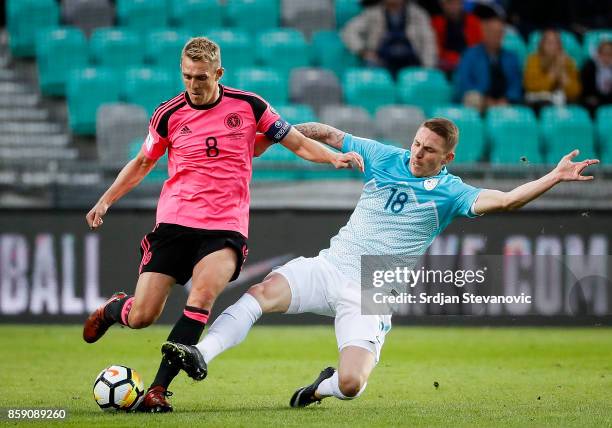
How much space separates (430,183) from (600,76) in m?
8.89

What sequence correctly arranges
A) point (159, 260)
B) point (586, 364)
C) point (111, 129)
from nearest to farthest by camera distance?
point (159, 260), point (586, 364), point (111, 129)

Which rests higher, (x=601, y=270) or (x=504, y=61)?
(x=504, y=61)

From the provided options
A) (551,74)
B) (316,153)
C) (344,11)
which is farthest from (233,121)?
(344,11)

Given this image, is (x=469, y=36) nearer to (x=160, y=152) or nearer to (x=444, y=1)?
(x=444, y=1)

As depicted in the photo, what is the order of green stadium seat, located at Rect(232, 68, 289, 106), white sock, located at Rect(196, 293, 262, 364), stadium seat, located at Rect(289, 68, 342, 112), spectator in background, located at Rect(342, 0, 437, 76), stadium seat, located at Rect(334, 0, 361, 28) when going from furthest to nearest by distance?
stadium seat, located at Rect(334, 0, 361, 28)
spectator in background, located at Rect(342, 0, 437, 76)
stadium seat, located at Rect(289, 68, 342, 112)
green stadium seat, located at Rect(232, 68, 289, 106)
white sock, located at Rect(196, 293, 262, 364)

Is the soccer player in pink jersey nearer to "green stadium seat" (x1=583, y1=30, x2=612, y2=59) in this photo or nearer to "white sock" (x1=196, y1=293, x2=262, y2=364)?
"white sock" (x1=196, y1=293, x2=262, y2=364)

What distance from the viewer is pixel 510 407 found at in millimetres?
6902

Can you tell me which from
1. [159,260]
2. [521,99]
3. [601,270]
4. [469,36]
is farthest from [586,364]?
[469,36]

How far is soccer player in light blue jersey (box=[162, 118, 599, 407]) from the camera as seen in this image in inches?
262

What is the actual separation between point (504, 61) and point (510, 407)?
8.45 metres

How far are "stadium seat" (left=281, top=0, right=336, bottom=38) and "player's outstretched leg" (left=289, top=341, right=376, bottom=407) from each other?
30.4ft

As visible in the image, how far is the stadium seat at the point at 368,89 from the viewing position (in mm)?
14406

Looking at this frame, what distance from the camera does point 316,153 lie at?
6906 mm

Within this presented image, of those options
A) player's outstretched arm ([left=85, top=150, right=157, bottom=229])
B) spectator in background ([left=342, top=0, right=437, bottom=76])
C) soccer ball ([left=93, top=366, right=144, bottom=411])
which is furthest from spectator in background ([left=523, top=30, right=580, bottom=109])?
soccer ball ([left=93, top=366, right=144, bottom=411])
